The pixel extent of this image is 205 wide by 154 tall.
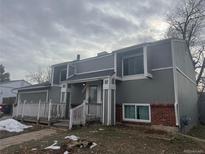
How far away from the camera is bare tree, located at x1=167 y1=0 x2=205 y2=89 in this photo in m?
19.3

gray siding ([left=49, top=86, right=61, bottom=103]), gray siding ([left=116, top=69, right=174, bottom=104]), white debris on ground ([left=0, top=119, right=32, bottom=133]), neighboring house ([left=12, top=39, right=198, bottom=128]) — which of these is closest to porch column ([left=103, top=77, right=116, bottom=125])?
neighboring house ([left=12, top=39, right=198, bottom=128])

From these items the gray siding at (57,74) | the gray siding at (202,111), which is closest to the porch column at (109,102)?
the gray siding at (57,74)

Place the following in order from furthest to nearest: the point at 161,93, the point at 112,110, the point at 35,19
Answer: the point at 35,19, the point at 112,110, the point at 161,93

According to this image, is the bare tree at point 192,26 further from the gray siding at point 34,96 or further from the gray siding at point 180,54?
the gray siding at point 34,96

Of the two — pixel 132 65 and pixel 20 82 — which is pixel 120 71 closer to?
pixel 132 65

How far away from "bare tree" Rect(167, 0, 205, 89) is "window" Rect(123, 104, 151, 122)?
13317mm

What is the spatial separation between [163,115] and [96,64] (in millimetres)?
6269

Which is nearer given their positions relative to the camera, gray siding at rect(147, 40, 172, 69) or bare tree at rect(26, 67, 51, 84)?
gray siding at rect(147, 40, 172, 69)

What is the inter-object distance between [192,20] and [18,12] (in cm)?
1953

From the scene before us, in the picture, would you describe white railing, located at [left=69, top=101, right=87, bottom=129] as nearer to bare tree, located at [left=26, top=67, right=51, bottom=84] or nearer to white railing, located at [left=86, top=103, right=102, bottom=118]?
white railing, located at [left=86, top=103, right=102, bottom=118]

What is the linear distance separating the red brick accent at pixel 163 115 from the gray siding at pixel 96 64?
4.34 m

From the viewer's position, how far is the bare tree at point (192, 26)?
63.4ft

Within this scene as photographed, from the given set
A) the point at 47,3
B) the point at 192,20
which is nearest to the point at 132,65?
the point at 47,3

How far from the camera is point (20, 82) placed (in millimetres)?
29016
